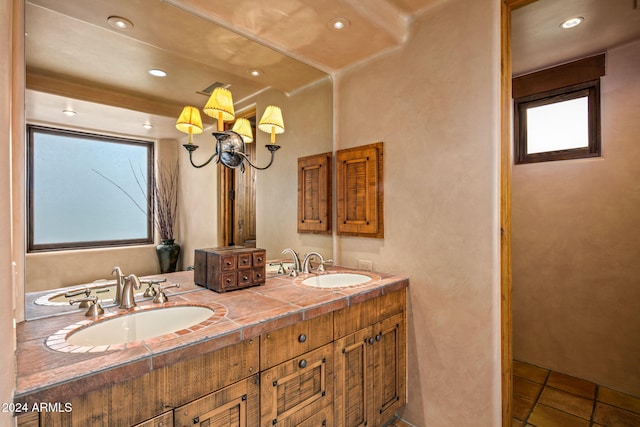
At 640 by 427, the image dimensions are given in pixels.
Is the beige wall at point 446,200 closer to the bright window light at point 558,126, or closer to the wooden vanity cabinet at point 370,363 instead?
the wooden vanity cabinet at point 370,363

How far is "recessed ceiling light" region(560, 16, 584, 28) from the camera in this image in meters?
1.83

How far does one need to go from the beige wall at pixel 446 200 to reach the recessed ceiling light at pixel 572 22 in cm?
74

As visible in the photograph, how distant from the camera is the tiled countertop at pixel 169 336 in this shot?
2.40 ft

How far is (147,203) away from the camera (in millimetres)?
1411

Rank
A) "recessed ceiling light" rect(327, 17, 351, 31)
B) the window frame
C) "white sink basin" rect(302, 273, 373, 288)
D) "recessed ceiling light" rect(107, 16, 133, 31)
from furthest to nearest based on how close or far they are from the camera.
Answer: the window frame < "white sink basin" rect(302, 273, 373, 288) < "recessed ceiling light" rect(327, 17, 351, 31) < "recessed ceiling light" rect(107, 16, 133, 31)

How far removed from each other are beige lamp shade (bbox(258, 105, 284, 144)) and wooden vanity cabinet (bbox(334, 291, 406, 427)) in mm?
1193

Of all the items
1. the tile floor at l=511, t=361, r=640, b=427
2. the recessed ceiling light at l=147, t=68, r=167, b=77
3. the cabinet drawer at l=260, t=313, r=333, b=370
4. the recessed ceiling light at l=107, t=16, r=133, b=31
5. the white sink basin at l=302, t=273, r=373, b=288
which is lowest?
the tile floor at l=511, t=361, r=640, b=427

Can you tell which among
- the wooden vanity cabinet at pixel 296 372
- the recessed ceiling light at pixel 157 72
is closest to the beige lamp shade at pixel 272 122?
the recessed ceiling light at pixel 157 72

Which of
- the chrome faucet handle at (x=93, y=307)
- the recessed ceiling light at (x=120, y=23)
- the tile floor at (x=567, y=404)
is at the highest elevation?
the recessed ceiling light at (x=120, y=23)

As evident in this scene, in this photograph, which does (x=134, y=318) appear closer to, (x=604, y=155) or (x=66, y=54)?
(x=66, y=54)

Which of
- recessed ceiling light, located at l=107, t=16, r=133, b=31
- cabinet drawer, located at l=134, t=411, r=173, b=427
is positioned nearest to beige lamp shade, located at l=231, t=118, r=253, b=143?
recessed ceiling light, located at l=107, t=16, r=133, b=31

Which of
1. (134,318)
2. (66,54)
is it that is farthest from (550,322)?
Answer: (66,54)

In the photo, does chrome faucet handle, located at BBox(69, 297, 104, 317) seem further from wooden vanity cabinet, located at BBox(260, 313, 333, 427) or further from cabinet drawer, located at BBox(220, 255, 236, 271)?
wooden vanity cabinet, located at BBox(260, 313, 333, 427)

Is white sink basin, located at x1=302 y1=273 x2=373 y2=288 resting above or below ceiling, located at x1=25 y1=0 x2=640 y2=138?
below
